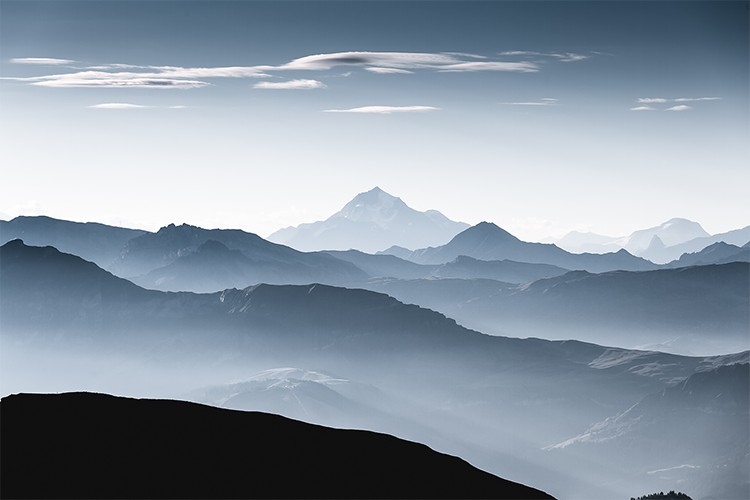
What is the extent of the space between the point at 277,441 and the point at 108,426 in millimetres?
16026

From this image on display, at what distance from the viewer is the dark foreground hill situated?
266 ft

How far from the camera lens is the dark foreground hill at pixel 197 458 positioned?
8106 centimetres

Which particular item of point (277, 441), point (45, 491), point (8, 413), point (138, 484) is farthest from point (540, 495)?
point (8, 413)

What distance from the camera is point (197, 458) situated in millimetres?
89000

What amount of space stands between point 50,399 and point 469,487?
42.6 m

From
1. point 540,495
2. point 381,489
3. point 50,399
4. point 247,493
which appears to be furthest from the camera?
point 50,399

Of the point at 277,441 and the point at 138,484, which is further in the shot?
the point at 277,441

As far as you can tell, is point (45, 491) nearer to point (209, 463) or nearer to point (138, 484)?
point (138, 484)

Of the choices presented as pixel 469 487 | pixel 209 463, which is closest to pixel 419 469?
pixel 469 487

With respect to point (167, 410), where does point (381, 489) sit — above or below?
below

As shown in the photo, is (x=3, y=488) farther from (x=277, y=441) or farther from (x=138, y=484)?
(x=277, y=441)

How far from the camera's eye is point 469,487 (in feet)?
299

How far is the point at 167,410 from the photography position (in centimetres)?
10238

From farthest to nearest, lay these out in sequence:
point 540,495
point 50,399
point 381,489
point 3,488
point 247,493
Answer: point 50,399 → point 540,495 → point 381,489 → point 247,493 → point 3,488
